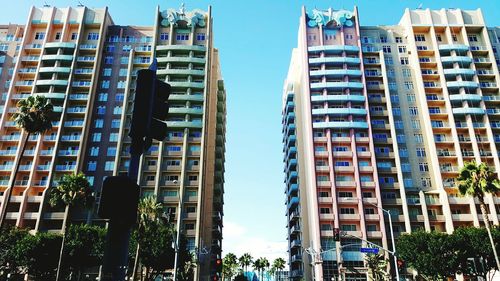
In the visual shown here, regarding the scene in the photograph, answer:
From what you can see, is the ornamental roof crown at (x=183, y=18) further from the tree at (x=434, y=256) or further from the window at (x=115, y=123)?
the tree at (x=434, y=256)

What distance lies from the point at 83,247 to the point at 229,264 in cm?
7794

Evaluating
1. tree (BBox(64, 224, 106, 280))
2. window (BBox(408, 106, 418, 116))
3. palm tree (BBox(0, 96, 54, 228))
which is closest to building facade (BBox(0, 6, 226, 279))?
tree (BBox(64, 224, 106, 280))

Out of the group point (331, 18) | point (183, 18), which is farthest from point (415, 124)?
point (183, 18)

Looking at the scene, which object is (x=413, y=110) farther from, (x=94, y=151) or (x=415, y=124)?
(x=94, y=151)

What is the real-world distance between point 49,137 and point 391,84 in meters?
86.2

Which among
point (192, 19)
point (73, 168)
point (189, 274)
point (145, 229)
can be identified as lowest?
point (189, 274)

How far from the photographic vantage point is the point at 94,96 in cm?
9262

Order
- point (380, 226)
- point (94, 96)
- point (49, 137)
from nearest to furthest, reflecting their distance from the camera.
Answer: point (380, 226) → point (49, 137) → point (94, 96)

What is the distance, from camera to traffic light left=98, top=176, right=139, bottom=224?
392 cm

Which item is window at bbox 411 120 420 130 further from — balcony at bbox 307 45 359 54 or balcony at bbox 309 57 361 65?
balcony at bbox 307 45 359 54

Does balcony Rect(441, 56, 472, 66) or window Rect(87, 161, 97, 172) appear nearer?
window Rect(87, 161, 97, 172)

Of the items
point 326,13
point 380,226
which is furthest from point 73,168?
point 326,13

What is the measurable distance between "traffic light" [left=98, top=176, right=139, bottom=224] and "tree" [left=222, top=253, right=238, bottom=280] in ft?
425

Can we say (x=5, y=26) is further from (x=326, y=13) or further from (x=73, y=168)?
(x=326, y=13)
